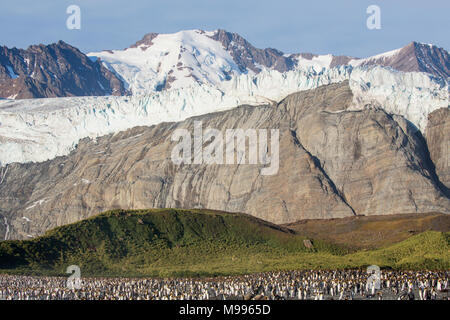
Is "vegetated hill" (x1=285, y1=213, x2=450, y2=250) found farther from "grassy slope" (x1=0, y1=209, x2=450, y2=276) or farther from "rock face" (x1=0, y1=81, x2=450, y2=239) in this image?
"rock face" (x1=0, y1=81, x2=450, y2=239)

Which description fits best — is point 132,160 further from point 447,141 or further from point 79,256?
point 79,256

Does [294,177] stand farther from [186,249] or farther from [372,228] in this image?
[186,249]

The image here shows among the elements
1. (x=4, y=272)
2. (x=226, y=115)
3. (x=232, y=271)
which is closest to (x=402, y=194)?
(x=226, y=115)

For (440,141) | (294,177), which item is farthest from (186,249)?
(440,141)

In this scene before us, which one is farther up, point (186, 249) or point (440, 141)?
point (440, 141)

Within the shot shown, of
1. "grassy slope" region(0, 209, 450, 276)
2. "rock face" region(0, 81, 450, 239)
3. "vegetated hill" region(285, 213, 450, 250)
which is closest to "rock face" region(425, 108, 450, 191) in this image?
"rock face" region(0, 81, 450, 239)

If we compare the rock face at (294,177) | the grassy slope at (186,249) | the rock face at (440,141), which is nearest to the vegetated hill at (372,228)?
the grassy slope at (186,249)

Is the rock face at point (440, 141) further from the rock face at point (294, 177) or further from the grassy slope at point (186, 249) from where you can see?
the grassy slope at point (186, 249)
